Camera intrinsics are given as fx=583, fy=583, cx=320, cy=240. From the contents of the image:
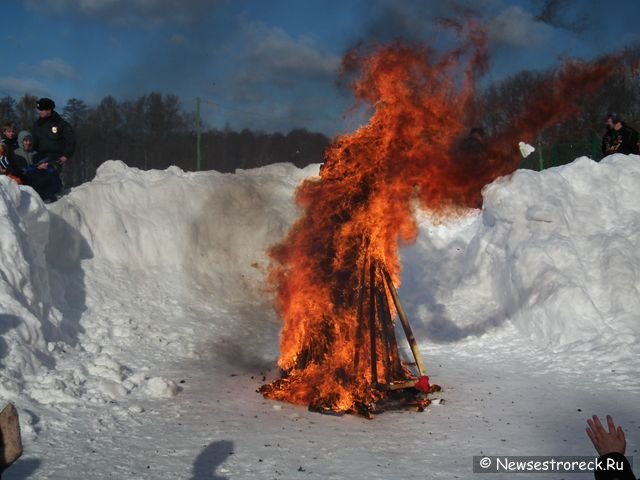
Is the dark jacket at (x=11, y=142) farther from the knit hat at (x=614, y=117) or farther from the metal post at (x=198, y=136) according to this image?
the knit hat at (x=614, y=117)

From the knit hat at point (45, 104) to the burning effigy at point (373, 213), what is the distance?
19.7 feet

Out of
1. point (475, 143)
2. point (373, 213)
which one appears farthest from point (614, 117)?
point (373, 213)

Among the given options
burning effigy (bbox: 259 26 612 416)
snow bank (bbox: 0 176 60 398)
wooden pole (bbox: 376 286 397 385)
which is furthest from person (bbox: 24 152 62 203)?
wooden pole (bbox: 376 286 397 385)

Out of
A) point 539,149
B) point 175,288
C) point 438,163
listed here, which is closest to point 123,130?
point 175,288

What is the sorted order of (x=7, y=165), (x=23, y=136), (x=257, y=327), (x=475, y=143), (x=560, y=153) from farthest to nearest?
(x=560, y=153), (x=257, y=327), (x=23, y=136), (x=7, y=165), (x=475, y=143)

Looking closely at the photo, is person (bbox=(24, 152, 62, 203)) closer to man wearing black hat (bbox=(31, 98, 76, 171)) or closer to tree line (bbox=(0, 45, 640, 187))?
man wearing black hat (bbox=(31, 98, 76, 171))

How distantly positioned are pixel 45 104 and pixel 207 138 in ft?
21.7

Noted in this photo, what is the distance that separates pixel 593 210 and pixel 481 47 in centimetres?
581

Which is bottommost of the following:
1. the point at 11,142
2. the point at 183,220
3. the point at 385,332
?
the point at 385,332

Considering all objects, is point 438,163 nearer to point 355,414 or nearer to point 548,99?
point 548,99

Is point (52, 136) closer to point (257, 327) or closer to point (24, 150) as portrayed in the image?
point (24, 150)

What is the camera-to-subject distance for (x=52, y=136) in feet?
37.8

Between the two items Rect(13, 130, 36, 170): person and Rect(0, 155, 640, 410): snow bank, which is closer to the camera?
Rect(0, 155, 640, 410): snow bank

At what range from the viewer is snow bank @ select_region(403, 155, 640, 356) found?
10.8 meters
